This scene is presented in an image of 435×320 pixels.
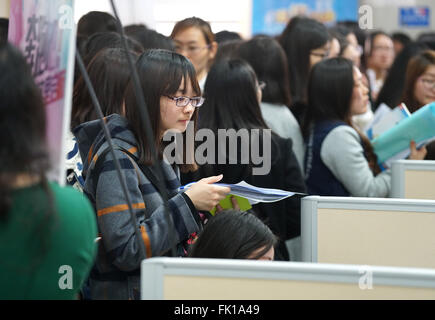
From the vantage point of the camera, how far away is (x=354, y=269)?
1.27 metres

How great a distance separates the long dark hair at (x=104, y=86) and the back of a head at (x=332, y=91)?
1.09m

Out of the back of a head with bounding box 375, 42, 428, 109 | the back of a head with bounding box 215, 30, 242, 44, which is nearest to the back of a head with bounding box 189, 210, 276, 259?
the back of a head with bounding box 215, 30, 242, 44

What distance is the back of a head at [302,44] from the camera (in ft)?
12.5

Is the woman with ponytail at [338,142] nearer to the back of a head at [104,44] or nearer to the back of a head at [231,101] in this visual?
the back of a head at [231,101]

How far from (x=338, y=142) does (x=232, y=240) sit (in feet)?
4.40

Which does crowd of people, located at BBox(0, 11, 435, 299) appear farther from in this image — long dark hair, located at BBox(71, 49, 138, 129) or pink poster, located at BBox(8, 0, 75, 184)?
pink poster, located at BBox(8, 0, 75, 184)

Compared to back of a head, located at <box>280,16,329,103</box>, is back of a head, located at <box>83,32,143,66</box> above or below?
above

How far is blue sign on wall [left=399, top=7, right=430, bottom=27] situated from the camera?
11227mm

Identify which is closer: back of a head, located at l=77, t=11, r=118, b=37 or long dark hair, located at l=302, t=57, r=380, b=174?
long dark hair, located at l=302, t=57, r=380, b=174

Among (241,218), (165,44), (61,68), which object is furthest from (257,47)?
(61,68)

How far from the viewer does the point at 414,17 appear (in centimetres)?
1133

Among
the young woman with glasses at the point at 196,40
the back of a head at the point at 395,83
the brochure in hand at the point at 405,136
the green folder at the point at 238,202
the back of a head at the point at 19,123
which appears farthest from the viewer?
the back of a head at the point at 395,83

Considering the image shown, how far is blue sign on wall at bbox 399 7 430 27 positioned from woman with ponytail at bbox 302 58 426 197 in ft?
28.0

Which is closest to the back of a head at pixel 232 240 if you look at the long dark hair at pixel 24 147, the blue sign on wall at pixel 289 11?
the long dark hair at pixel 24 147
